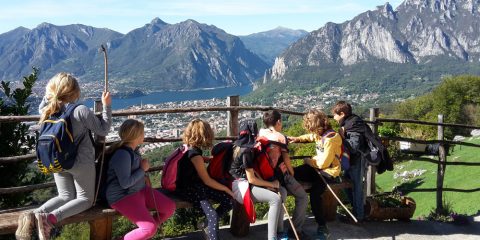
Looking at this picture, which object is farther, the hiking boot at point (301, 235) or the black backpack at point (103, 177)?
the hiking boot at point (301, 235)

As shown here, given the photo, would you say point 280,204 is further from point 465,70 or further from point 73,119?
point 465,70

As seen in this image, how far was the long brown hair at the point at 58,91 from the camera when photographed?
375 cm

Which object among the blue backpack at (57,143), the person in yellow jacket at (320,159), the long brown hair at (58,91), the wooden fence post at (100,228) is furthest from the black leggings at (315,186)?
the long brown hair at (58,91)

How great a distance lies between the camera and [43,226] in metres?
3.79

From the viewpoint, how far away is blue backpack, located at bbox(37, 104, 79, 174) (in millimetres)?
3705

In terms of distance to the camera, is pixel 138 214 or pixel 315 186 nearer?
pixel 138 214

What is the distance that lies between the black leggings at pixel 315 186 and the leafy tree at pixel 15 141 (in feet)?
12.3

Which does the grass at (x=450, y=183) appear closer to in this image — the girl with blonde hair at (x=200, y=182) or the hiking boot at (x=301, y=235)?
the hiking boot at (x=301, y=235)

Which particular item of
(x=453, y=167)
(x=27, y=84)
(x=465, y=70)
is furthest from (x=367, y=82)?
(x=27, y=84)

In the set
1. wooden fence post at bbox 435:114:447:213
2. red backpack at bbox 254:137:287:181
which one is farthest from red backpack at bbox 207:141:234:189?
wooden fence post at bbox 435:114:447:213

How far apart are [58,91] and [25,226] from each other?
1148 mm

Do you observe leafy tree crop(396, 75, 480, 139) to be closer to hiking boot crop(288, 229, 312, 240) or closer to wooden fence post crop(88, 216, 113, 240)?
hiking boot crop(288, 229, 312, 240)

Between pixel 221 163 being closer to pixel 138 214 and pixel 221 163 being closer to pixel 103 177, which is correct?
pixel 138 214

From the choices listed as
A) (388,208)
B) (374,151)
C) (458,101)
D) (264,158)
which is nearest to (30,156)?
(264,158)
